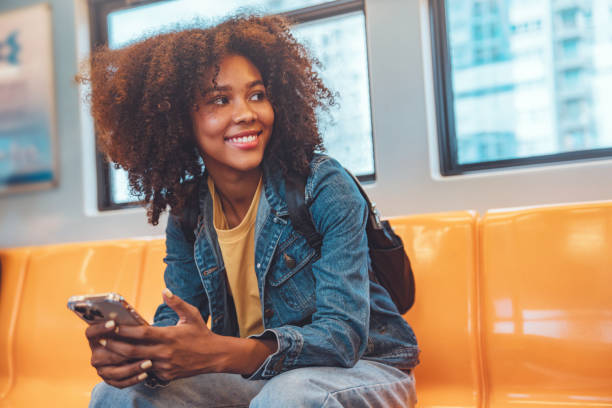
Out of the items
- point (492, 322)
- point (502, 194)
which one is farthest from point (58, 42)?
point (492, 322)

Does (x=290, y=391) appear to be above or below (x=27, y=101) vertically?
below

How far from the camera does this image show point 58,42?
3473 millimetres

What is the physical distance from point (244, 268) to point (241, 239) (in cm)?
8

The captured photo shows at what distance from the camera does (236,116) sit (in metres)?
1.47

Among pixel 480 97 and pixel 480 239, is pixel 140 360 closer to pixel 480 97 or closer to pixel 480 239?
pixel 480 239

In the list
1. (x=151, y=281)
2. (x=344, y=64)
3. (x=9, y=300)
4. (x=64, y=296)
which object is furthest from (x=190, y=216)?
(x=344, y=64)

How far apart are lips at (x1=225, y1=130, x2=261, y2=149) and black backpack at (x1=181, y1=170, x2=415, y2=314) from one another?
133 millimetres

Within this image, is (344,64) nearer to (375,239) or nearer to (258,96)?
(258,96)

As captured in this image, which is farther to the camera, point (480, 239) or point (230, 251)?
point (480, 239)

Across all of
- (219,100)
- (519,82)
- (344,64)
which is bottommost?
(219,100)

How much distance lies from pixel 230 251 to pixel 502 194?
143 centimetres

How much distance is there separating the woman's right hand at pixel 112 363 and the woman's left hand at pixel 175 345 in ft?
0.06

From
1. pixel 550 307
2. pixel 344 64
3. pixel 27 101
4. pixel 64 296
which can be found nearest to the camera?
pixel 550 307

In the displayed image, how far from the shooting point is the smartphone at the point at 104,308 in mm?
1069
